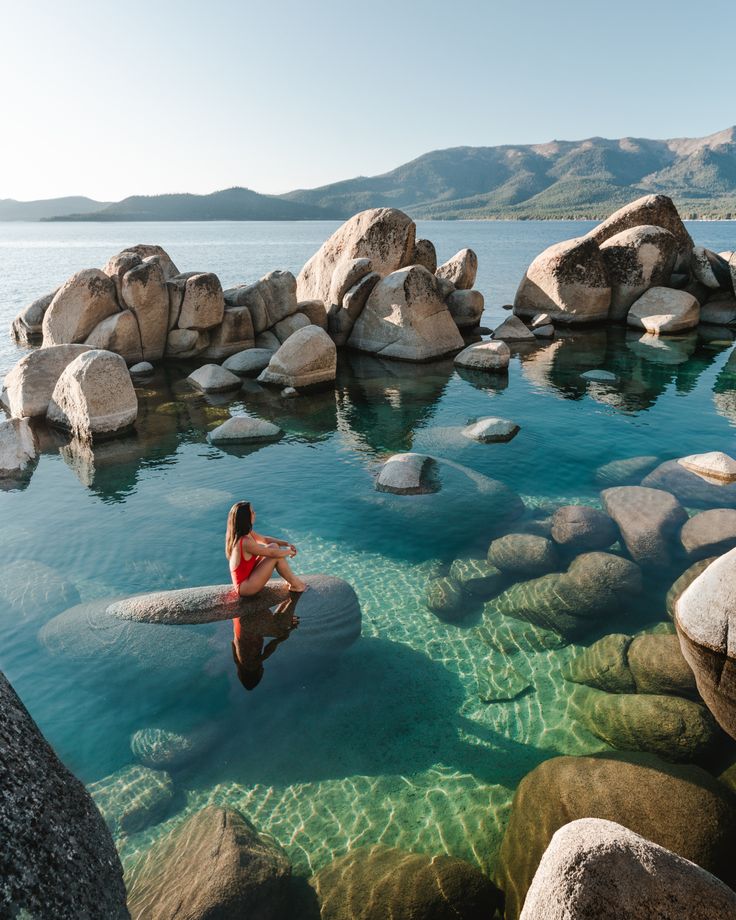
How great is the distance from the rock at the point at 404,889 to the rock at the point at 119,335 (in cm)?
2329

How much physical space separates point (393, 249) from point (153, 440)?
18.3 metres

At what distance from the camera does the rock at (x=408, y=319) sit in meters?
26.3

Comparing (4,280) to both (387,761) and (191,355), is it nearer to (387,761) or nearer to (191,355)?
(191,355)

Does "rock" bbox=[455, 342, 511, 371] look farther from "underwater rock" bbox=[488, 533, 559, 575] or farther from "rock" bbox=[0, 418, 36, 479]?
"rock" bbox=[0, 418, 36, 479]

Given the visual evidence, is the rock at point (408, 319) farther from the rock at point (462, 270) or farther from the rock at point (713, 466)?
the rock at point (713, 466)

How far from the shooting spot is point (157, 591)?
1018 centimetres

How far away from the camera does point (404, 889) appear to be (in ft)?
17.7

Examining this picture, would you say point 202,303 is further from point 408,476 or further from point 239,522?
point 239,522

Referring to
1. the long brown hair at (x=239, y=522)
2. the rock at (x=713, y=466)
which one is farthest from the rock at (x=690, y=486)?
the long brown hair at (x=239, y=522)

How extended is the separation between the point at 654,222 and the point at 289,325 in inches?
926

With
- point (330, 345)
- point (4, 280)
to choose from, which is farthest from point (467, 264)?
point (4, 280)

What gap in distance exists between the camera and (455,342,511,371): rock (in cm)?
2470

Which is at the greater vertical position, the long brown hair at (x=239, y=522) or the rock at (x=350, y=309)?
the rock at (x=350, y=309)

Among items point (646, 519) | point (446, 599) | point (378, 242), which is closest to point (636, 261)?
point (378, 242)
